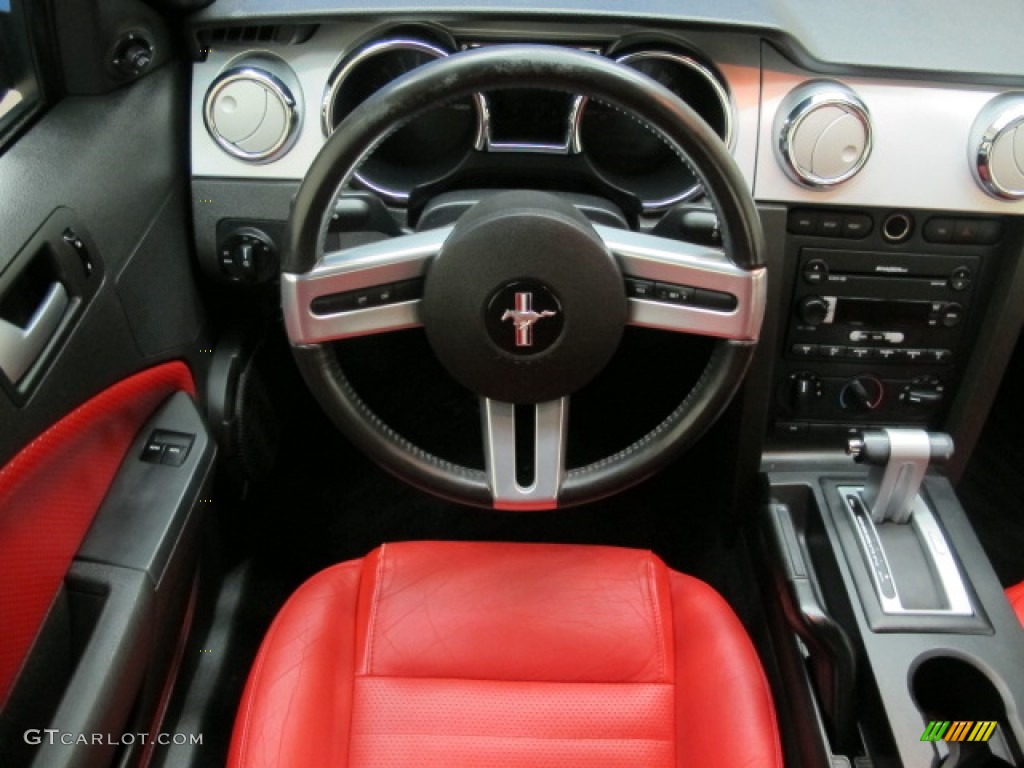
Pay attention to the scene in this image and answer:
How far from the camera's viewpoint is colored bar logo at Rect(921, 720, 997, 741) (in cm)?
90

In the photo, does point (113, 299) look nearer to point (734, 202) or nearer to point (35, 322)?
point (35, 322)

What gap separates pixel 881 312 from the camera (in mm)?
1182

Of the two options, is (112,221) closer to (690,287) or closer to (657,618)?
(690,287)

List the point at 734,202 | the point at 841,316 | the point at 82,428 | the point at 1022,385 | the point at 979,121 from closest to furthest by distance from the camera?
the point at 734,202 → the point at 82,428 → the point at 979,121 → the point at 841,316 → the point at 1022,385

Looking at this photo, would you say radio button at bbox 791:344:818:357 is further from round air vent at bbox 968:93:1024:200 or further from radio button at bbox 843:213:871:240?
round air vent at bbox 968:93:1024:200

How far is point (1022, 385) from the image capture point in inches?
66.9

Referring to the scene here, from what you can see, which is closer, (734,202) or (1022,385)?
(734,202)

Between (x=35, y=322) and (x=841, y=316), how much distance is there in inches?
35.3

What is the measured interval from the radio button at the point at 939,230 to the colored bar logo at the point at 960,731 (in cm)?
54

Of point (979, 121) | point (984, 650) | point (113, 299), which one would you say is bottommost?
point (984, 650)

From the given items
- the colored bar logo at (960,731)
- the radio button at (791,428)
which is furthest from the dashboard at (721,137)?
the colored bar logo at (960,731)

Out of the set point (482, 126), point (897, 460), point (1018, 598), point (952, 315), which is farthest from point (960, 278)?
point (482, 126)

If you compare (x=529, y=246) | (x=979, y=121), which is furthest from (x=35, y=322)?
(x=979, y=121)

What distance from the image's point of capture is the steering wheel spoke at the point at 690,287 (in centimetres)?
87
